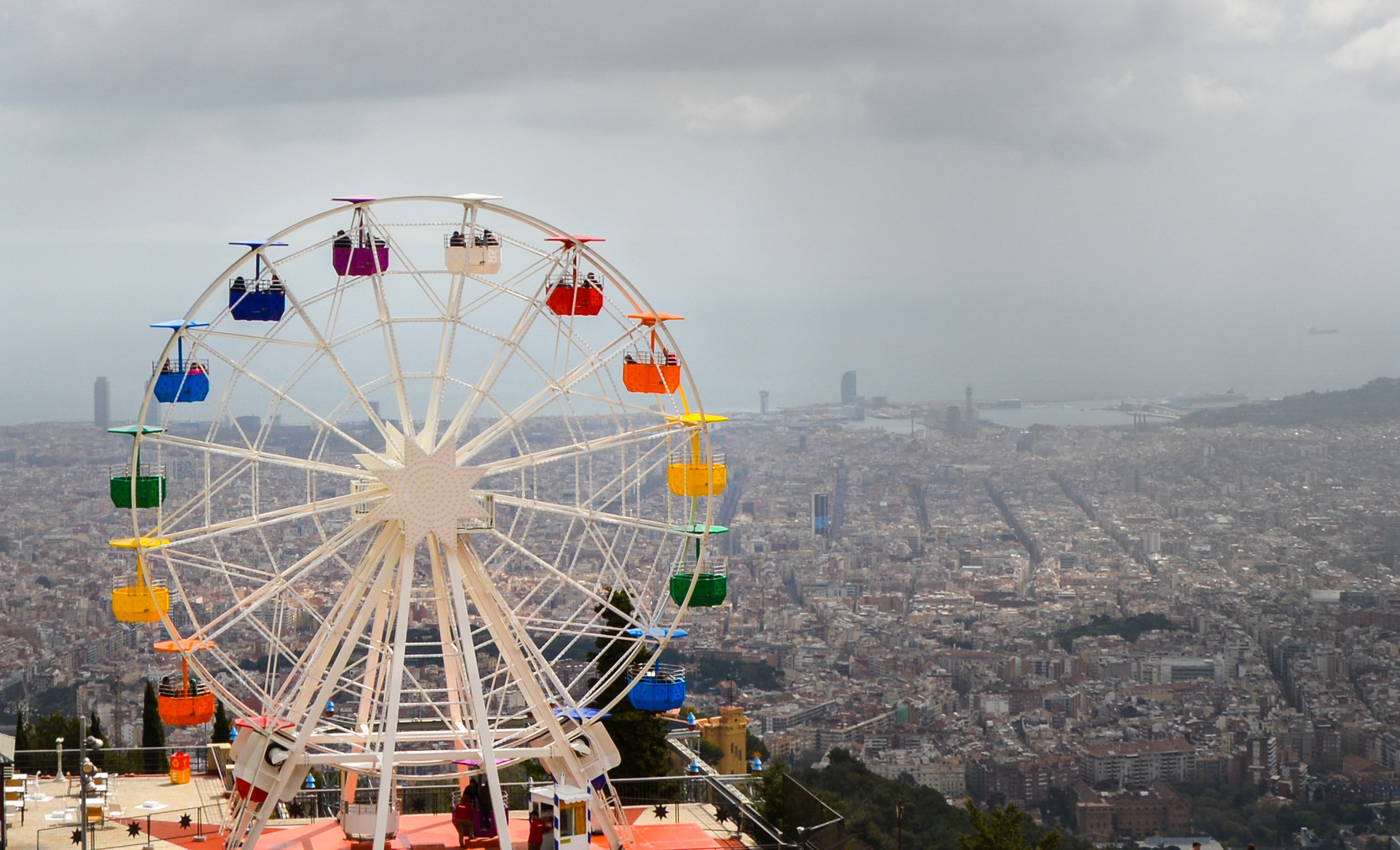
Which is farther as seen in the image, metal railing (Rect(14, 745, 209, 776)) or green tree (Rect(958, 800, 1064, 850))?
metal railing (Rect(14, 745, 209, 776))

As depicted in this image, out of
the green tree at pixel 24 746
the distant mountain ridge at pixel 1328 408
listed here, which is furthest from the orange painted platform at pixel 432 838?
the distant mountain ridge at pixel 1328 408

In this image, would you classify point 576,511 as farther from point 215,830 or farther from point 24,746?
point 24,746

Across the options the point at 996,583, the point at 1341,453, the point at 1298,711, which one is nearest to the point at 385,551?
the point at 1298,711

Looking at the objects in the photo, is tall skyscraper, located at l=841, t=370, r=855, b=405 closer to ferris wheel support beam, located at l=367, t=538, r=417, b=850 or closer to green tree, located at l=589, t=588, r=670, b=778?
green tree, located at l=589, t=588, r=670, b=778

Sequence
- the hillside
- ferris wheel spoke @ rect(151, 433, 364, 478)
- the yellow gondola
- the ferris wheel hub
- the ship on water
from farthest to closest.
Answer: the ship on water
the hillside
the ferris wheel hub
ferris wheel spoke @ rect(151, 433, 364, 478)
the yellow gondola

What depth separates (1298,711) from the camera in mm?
95062

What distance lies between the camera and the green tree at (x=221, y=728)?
3550cm

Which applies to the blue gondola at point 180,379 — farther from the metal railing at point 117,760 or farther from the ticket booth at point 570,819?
the metal railing at point 117,760

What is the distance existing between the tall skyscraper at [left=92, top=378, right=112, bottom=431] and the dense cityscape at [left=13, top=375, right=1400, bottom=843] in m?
0.58

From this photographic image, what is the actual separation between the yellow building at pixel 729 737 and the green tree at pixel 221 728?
12.3 meters

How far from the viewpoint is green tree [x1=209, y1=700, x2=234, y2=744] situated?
1398 inches

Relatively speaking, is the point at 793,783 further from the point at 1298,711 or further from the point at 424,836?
the point at 1298,711

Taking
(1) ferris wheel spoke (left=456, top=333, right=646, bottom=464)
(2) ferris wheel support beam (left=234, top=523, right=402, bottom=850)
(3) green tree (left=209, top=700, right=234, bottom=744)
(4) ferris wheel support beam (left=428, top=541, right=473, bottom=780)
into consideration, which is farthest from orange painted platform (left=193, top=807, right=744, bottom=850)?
(3) green tree (left=209, top=700, right=234, bottom=744)

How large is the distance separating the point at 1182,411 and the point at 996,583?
3223cm
